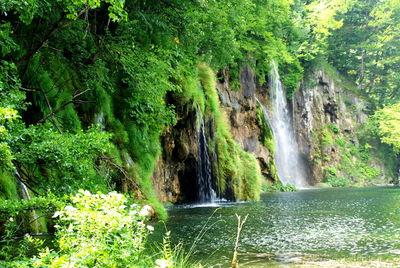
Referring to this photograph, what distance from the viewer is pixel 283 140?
118 feet

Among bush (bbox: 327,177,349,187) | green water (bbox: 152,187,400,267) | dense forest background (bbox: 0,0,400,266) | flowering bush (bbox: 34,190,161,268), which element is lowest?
green water (bbox: 152,187,400,267)

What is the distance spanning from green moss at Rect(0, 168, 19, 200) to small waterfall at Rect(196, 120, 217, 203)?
12270 millimetres

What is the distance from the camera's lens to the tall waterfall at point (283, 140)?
3475 centimetres

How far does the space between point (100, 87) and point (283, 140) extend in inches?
1095

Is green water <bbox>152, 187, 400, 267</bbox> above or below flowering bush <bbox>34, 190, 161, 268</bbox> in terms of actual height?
below

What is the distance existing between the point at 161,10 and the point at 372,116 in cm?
4112

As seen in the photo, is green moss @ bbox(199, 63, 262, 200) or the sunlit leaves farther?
the sunlit leaves

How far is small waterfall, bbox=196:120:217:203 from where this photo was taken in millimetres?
18016

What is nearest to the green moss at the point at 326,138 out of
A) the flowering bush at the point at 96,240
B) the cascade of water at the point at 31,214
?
the cascade of water at the point at 31,214

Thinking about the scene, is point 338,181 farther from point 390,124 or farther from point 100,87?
point 100,87

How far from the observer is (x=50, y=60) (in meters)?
8.80

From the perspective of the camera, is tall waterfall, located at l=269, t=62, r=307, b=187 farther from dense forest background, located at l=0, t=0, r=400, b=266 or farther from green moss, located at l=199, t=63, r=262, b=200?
green moss, located at l=199, t=63, r=262, b=200

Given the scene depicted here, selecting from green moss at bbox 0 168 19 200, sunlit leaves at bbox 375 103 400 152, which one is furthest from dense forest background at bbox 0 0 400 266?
sunlit leaves at bbox 375 103 400 152

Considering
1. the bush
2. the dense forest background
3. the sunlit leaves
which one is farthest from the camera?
the sunlit leaves
